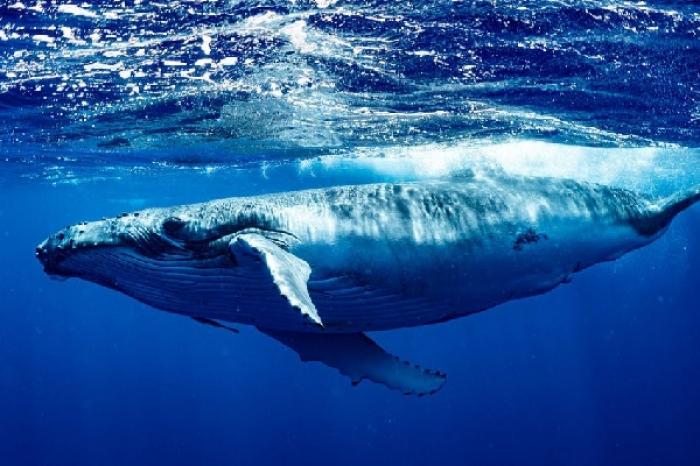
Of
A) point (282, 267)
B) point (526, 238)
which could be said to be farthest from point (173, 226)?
point (526, 238)

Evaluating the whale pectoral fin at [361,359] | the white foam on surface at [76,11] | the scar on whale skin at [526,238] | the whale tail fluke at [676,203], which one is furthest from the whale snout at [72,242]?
the white foam on surface at [76,11]

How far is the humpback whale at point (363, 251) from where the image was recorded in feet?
13.0

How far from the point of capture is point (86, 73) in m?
12.7

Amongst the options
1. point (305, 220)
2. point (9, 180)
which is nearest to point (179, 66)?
point (305, 220)

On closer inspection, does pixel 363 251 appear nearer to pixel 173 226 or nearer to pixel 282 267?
pixel 282 267

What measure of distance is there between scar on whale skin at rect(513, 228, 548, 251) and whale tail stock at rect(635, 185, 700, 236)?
1.36 meters

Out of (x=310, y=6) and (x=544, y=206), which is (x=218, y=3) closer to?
(x=310, y=6)

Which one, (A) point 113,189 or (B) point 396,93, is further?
(A) point 113,189

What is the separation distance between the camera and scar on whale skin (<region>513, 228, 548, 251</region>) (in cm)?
468

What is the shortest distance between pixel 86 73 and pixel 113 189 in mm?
26680

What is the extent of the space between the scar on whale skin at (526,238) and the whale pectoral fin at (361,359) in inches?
58.6

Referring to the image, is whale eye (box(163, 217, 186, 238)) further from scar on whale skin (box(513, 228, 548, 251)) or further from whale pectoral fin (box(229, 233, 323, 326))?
scar on whale skin (box(513, 228, 548, 251))

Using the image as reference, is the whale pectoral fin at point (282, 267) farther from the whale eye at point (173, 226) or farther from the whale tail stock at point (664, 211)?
the whale tail stock at point (664, 211)

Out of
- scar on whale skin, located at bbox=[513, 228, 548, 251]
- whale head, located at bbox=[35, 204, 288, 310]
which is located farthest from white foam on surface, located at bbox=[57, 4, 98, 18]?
scar on whale skin, located at bbox=[513, 228, 548, 251]
